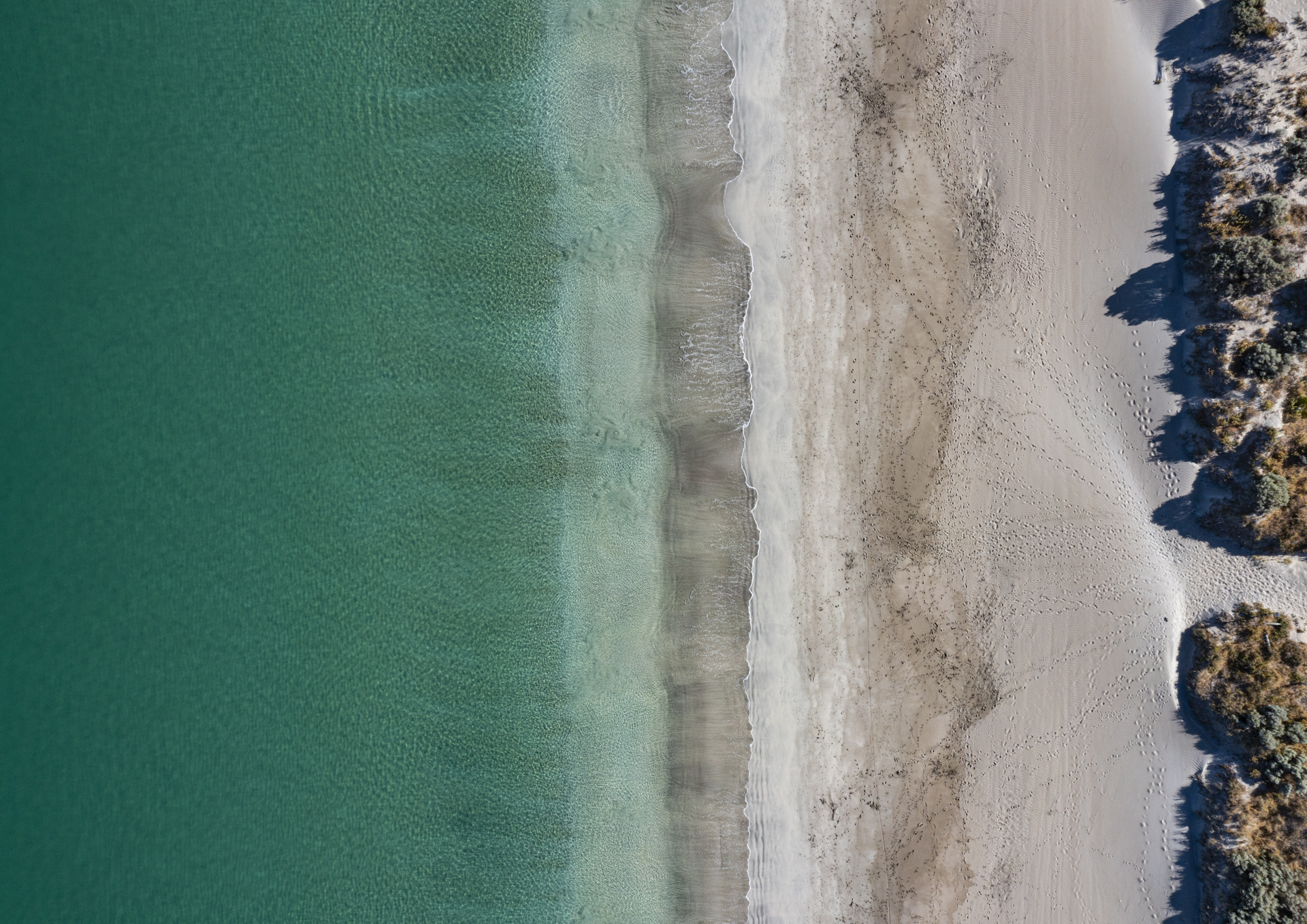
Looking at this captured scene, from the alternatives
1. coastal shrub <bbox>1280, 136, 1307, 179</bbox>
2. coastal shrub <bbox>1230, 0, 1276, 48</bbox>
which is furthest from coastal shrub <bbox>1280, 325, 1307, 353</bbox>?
coastal shrub <bbox>1230, 0, 1276, 48</bbox>

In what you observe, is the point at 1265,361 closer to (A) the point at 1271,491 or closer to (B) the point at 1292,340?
(B) the point at 1292,340

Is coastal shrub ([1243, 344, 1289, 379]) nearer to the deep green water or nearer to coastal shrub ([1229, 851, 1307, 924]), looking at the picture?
coastal shrub ([1229, 851, 1307, 924])

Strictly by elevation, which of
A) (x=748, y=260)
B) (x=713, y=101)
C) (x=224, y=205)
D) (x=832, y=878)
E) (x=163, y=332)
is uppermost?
(x=713, y=101)

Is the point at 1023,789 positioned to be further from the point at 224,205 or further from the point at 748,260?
the point at 224,205

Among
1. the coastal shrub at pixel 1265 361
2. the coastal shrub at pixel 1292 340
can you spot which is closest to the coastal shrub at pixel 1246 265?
the coastal shrub at pixel 1292 340

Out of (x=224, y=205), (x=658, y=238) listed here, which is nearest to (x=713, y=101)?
(x=658, y=238)

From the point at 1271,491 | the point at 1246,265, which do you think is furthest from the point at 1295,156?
the point at 1271,491
